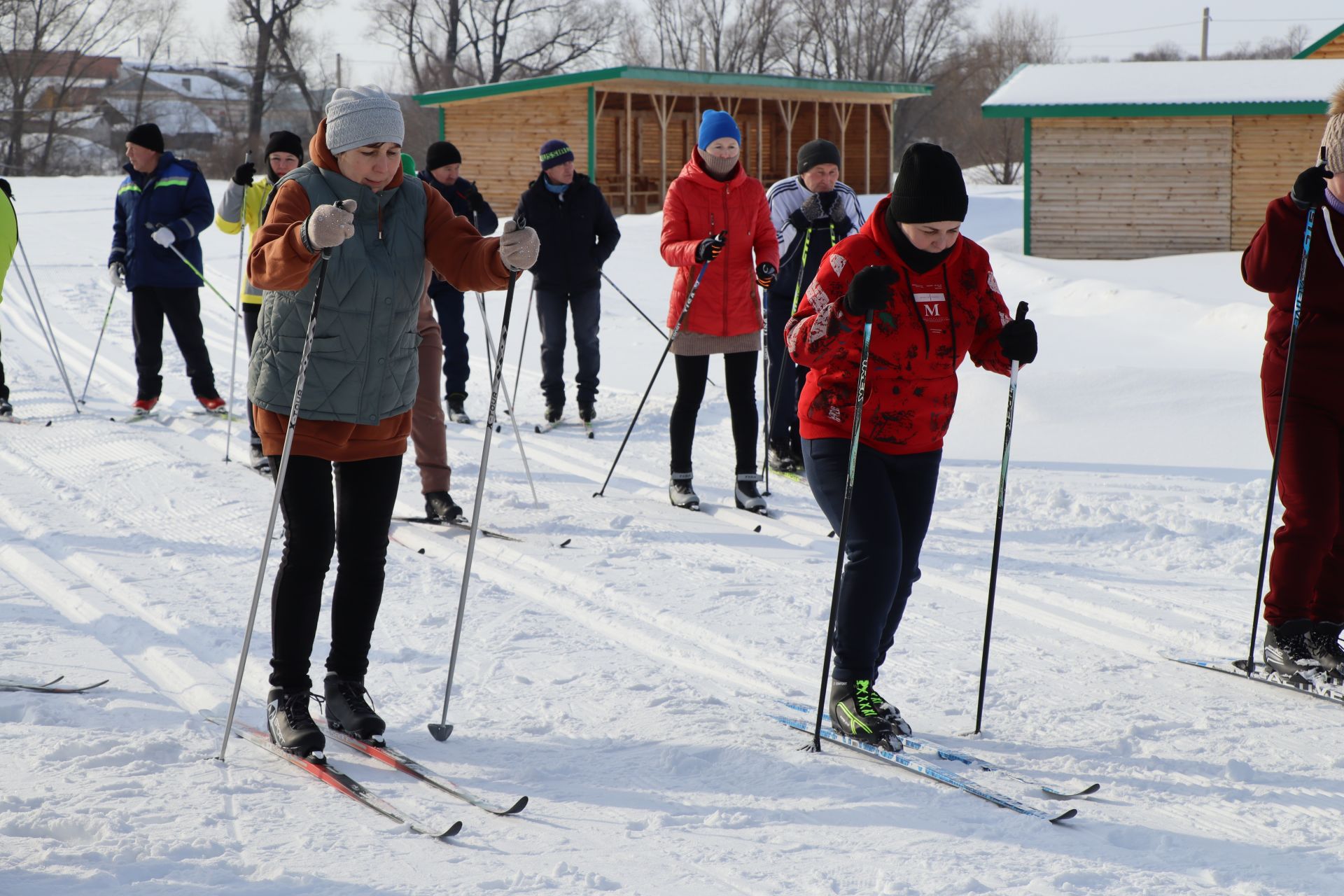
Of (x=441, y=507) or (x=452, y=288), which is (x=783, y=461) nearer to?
(x=441, y=507)

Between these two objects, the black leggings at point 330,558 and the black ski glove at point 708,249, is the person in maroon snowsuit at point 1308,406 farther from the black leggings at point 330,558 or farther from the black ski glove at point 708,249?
the black leggings at point 330,558

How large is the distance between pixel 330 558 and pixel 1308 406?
2.94 m

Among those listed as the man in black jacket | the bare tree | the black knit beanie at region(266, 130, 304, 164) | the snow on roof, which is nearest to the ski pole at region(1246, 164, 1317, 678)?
the black knit beanie at region(266, 130, 304, 164)

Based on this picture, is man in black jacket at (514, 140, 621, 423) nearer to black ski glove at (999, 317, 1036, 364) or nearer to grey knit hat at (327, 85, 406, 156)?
grey knit hat at (327, 85, 406, 156)

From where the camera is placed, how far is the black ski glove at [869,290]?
3059 millimetres

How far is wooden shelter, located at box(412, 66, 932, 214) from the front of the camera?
2331 centimetres

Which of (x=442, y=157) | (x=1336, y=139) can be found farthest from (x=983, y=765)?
(x=442, y=157)

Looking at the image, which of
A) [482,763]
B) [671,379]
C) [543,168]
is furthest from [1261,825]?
[671,379]

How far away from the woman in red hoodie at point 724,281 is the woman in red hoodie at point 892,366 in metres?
2.55

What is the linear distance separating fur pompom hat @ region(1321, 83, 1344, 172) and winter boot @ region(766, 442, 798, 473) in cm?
360

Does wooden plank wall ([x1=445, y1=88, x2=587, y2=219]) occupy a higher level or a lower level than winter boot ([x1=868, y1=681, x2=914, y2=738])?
higher

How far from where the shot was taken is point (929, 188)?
3195 mm

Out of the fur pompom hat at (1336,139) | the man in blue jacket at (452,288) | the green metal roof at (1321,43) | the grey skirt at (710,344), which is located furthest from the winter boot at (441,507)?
the green metal roof at (1321,43)

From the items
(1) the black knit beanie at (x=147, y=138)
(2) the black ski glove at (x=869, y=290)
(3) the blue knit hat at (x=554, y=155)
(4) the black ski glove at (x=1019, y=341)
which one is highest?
(1) the black knit beanie at (x=147, y=138)
